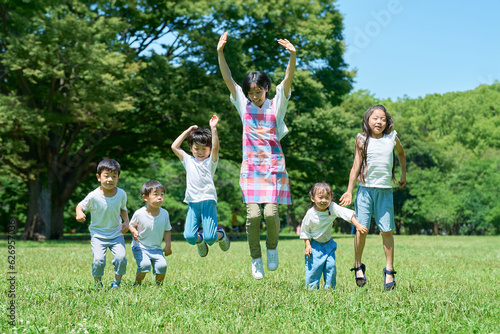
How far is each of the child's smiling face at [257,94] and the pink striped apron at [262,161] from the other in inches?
2.3

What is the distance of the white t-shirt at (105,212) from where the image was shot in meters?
6.04

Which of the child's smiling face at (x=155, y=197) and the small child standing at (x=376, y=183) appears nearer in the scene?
the small child standing at (x=376, y=183)

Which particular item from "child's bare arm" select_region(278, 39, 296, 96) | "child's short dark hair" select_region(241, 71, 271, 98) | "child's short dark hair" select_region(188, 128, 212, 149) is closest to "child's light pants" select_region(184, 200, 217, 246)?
"child's short dark hair" select_region(188, 128, 212, 149)

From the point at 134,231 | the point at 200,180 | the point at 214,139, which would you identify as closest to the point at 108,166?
the point at 134,231

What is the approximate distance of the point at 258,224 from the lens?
617 centimetres

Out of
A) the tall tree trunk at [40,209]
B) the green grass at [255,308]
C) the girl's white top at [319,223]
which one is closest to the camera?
the green grass at [255,308]

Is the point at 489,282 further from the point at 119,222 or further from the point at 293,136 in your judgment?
the point at 293,136

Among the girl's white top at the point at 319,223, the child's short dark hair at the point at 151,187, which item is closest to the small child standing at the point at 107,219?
the child's short dark hair at the point at 151,187

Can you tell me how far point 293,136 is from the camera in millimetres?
24891

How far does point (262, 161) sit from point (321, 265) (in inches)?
53.8

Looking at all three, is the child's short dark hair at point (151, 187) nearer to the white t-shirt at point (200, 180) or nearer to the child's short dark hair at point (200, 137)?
the white t-shirt at point (200, 180)

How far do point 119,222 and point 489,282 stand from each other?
480 cm

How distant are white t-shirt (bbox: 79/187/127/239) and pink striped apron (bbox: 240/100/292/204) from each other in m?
1.50

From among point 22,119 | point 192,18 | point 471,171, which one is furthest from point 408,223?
point 22,119
